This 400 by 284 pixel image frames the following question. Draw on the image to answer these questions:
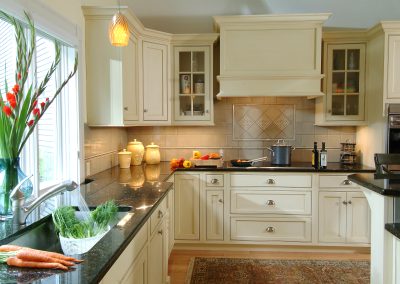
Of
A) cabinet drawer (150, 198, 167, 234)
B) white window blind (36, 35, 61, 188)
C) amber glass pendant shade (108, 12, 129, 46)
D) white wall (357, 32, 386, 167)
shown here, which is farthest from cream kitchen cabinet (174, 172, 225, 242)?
amber glass pendant shade (108, 12, 129, 46)

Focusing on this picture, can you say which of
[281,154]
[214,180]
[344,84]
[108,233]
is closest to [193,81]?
[214,180]

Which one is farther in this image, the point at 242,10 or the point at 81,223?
the point at 242,10

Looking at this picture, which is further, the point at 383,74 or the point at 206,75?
the point at 206,75

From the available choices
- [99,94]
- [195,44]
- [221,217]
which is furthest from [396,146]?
[99,94]

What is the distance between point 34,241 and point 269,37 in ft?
9.31

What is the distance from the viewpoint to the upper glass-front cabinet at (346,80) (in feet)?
12.1

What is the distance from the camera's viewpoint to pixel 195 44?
378 cm

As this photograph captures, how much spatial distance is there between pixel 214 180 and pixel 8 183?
2.17 meters

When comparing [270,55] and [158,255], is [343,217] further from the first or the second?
[158,255]

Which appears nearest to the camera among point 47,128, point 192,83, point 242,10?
point 47,128

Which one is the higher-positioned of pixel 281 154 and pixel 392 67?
pixel 392 67

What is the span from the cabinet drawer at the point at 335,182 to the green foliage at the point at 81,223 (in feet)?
8.03

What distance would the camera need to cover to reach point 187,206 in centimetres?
357

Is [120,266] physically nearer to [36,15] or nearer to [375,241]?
[375,241]
